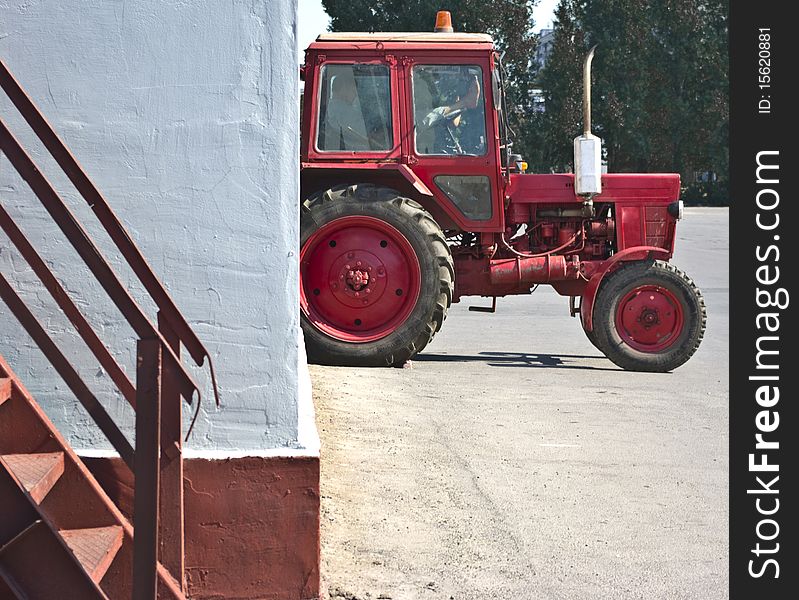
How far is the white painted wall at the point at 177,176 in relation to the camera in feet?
14.2

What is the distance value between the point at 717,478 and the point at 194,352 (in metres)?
3.82

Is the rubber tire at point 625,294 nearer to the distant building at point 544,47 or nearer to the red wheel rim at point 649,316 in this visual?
the red wheel rim at point 649,316

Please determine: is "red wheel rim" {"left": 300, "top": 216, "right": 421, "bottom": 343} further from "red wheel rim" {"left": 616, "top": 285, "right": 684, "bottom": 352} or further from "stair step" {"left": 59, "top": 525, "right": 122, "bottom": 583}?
"stair step" {"left": 59, "top": 525, "right": 122, "bottom": 583}

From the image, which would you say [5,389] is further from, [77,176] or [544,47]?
[544,47]

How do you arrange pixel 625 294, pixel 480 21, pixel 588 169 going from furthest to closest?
pixel 480 21, pixel 588 169, pixel 625 294

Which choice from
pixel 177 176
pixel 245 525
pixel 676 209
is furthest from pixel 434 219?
pixel 245 525

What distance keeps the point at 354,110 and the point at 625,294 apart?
114 inches

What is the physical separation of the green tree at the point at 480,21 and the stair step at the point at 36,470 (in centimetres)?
3464

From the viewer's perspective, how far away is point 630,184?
11.6 meters

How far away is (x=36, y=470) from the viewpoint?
3791 millimetres

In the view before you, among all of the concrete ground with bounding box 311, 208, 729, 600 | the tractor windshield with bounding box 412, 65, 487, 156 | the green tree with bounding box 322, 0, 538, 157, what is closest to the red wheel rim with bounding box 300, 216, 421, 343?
the concrete ground with bounding box 311, 208, 729, 600

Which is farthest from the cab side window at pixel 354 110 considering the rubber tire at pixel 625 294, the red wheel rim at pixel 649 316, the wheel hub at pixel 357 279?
the red wheel rim at pixel 649 316

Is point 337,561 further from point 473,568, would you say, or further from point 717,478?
point 717,478

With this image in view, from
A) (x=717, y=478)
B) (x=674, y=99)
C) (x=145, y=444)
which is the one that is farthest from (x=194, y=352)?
(x=674, y=99)
